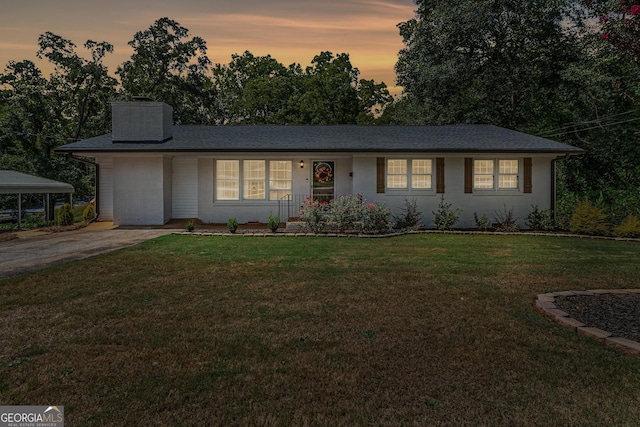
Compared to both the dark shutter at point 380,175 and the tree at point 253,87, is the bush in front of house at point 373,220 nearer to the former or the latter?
the dark shutter at point 380,175

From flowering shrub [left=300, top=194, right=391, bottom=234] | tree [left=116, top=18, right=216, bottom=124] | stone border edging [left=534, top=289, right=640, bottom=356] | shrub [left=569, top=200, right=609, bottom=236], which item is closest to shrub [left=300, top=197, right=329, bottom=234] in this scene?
flowering shrub [left=300, top=194, right=391, bottom=234]

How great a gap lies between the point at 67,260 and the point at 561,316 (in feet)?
26.8

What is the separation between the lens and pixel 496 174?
13773 millimetres

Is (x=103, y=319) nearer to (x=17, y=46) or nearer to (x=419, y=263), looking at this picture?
(x=419, y=263)

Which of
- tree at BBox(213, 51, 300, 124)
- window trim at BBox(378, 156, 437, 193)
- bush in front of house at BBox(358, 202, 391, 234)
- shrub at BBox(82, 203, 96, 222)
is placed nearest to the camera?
bush in front of house at BBox(358, 202, 391, 234)

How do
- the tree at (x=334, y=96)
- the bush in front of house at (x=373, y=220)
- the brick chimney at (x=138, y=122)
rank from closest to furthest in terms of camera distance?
the bush in front of house at (x=373, y=220)
the brick chimney at (x=138, y=122)
the tree at (x=334, y=96)

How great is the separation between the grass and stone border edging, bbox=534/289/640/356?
0.45ft

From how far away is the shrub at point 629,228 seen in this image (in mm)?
11175

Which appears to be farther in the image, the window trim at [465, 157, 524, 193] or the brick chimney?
the brick chimney

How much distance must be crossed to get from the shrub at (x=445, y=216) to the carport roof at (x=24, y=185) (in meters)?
13.9

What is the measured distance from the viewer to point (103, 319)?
4.21 metres

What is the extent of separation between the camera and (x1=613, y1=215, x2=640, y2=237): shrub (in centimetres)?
1118

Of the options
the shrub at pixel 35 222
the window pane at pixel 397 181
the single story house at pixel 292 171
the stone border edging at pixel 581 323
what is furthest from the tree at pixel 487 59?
the shrub at pixel 35 222

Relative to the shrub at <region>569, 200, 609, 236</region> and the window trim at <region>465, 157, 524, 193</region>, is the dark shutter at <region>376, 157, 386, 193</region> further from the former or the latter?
the shrub at <region>569, 200, 609, 236</region>
